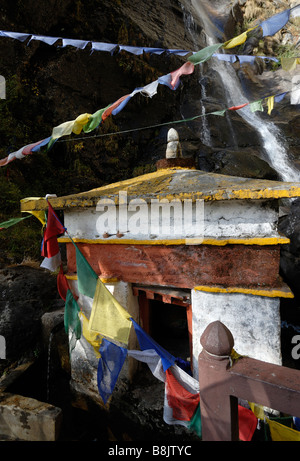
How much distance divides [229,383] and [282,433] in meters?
1.39

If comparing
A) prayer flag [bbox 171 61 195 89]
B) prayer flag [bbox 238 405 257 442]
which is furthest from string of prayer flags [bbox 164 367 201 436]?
prayer flag [bbox 171 61 195 89]

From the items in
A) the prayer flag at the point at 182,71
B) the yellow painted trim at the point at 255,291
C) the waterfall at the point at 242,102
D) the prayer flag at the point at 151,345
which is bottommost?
the prayer flag at the point at 151,345

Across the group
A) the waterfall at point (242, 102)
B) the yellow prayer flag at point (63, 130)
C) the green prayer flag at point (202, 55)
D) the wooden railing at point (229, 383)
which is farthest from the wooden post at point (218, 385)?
the waterfall at point (242, 102)

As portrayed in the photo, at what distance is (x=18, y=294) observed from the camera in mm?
5984

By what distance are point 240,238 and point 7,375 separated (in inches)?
198

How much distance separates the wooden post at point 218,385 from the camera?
2246mm

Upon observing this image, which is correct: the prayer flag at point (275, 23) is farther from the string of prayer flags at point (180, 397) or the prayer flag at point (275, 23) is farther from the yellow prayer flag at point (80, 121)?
the string of prayer flags at point (180, 397)

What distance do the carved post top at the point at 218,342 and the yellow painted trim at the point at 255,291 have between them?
115 centimetres

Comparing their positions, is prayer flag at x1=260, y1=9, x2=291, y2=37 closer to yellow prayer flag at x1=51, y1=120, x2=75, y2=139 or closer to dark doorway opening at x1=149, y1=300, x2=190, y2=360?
yellow prayer flag at x1=51, y1=120, x2=75, y2=139

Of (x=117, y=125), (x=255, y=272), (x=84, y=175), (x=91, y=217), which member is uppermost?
(x=117, y=125)

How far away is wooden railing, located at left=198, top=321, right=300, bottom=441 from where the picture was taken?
2027 mm

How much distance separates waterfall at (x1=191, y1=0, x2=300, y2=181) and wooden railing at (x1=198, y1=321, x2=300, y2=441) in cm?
1304
